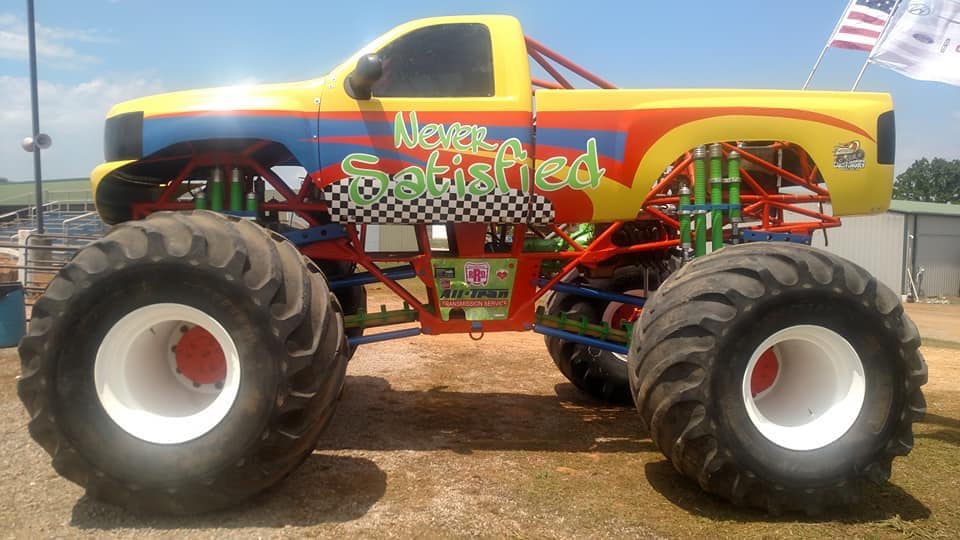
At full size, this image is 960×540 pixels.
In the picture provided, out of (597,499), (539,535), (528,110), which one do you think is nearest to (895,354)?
(597,499)

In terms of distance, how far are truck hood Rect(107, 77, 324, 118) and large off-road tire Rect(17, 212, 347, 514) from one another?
1.05 meters

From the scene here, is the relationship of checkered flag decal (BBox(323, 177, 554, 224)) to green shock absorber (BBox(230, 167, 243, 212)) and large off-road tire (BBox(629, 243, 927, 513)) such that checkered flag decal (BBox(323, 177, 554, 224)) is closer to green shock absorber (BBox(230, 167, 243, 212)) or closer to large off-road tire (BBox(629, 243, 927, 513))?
green shock absorber (BBox(230, 167, 243, 212))

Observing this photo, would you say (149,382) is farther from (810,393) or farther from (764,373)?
(810,393)

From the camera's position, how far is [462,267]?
15.0 feet

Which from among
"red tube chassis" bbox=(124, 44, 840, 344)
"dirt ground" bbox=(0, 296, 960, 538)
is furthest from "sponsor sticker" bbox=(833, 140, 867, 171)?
"dirt ground" bbox=(0, 296, 960, 538)

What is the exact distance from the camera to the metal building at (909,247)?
24.3 meters

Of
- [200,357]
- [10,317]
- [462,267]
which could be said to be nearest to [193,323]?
[200,357]

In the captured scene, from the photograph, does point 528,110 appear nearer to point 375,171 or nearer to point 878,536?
point 375,171

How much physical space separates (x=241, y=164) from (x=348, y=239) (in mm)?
816

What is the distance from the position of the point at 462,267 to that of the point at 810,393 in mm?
2154

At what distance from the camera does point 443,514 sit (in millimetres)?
3273

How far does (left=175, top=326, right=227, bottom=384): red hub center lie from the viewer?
141 inches

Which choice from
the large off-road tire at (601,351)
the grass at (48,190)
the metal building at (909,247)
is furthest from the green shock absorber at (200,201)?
the grass at (48,190)

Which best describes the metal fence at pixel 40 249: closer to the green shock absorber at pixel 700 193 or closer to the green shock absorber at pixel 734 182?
the green shock absorber at pixel 700 193
